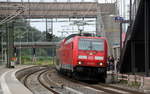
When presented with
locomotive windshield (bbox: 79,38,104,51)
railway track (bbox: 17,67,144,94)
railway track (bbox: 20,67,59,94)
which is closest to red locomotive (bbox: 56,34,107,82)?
locomotive windshield (bbox: 79,38,104,51)

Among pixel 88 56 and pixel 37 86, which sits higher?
pixel 88 56

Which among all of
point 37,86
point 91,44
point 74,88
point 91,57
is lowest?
point 37,86

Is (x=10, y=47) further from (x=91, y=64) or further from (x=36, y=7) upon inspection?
(x=91, y=64)

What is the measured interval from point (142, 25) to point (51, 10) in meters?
26.7

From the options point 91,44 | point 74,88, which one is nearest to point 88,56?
point 91,44

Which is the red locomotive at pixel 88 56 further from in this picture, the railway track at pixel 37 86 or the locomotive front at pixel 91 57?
the railway track at pixel 37 86

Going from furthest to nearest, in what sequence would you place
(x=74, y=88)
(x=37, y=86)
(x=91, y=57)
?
(x=91, y=57) < (x=37, y=86) < (x=74, y=88)

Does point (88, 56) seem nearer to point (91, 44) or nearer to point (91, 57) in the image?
point (91, 57)

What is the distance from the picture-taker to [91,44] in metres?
26.0

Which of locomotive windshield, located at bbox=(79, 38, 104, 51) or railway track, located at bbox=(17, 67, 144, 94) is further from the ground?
locomotive windshield, located at bbox=(79, 38, 104, 51)

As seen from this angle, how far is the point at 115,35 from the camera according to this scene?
4716 centimetres

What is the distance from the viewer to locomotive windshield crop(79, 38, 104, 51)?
25.8 metres

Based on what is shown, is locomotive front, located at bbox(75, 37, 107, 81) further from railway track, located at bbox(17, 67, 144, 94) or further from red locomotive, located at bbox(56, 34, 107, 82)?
railway track, located at bbox(17, 67, 144, 94)

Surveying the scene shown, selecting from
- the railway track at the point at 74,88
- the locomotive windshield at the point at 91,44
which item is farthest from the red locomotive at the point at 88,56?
the railway track at the point at 74,88
